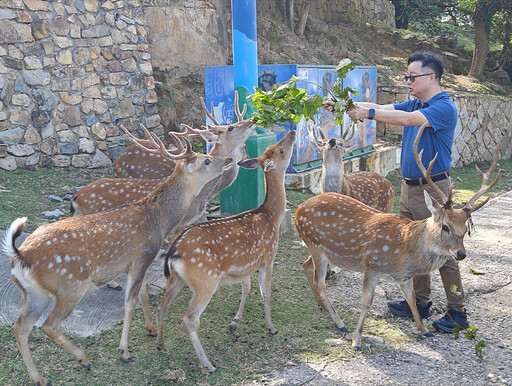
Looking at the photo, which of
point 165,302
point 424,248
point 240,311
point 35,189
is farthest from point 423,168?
point 35,189

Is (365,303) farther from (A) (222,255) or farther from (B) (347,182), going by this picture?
(B) (347,182)

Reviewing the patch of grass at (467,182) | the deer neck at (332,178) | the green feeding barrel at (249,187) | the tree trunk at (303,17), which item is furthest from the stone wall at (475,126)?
the green feeding barrel at (249,187)

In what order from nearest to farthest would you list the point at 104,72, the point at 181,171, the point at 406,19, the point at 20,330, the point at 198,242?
the point at 20,330 → the point at 198,242 → the point at 181,171 → the point at 104,72 → the point at 406,19

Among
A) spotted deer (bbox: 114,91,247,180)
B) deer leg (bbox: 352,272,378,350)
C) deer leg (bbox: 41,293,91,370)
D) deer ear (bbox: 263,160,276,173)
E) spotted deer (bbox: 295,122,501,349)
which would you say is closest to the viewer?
deer leg (bbox: 41,293,91,370)

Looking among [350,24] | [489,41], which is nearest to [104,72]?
[350,24]

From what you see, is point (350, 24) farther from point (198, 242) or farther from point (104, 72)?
point (198, 242)

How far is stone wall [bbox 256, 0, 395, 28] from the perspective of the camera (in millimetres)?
18234

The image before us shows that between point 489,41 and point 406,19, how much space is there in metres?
2.91

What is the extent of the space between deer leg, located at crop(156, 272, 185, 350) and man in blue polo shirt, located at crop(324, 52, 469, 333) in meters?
1.91

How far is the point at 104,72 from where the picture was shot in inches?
395

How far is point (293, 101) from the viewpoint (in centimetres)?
568

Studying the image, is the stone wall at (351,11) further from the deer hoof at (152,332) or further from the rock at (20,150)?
the deer hoof at (152,332)

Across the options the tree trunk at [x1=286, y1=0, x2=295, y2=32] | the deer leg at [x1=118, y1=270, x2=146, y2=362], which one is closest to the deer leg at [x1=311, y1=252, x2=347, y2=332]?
the deer leg at [x1=118, y1=270, x2=146, y2=362]

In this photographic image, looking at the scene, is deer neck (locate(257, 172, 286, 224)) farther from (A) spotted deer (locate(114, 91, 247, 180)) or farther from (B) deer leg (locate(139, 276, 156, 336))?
(A) spotted deer (locate(114, 91, 247, 180))
